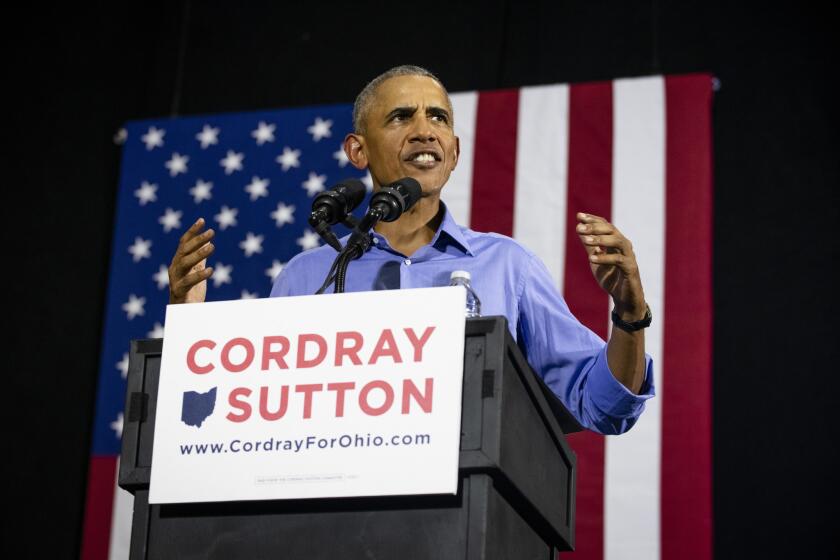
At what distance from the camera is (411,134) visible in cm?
231

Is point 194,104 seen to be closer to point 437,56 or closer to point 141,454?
point 437,56

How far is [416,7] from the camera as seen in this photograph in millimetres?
4441

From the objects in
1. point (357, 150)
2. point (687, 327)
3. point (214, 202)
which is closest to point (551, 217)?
point (687, 327)

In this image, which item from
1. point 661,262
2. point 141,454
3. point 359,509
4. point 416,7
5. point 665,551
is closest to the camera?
point 359,509

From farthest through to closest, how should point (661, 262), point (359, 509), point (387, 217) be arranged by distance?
point (661, 262) < point (387, 217) < point (359, 509)

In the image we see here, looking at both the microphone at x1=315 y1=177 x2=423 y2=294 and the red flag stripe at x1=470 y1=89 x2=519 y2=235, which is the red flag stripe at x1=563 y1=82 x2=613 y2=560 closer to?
the red flag stripe at x1=470 y1=89 x2=519 y2=235

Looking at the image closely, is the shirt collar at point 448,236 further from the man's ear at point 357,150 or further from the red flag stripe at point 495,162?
the red flag stripe at point 495,162

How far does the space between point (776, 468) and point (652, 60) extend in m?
1.43

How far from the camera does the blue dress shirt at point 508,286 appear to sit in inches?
79.7

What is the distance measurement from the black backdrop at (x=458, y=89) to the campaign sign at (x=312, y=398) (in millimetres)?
2347

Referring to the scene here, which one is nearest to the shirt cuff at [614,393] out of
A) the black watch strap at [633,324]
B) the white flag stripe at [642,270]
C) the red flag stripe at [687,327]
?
the black watch strap at [633,324]

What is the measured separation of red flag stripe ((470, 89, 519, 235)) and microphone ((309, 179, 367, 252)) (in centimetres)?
204

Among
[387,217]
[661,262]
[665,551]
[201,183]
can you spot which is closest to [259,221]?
[201,183]

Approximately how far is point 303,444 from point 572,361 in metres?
0.73
